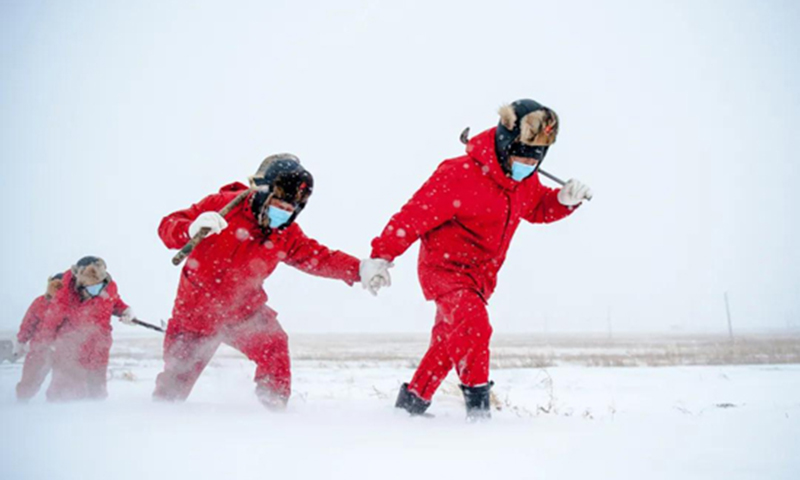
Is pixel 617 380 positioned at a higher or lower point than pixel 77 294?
lower

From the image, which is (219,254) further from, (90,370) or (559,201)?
(90,370)

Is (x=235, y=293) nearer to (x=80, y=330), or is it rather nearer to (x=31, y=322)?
(x=80, y=330)

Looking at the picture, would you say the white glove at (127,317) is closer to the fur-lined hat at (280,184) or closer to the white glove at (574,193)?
the fur-lined hat at (280,184)

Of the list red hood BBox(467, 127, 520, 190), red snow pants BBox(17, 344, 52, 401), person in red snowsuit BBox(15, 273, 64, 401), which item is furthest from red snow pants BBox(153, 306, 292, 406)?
red snow pants BBox(17, 344, 52, 401)

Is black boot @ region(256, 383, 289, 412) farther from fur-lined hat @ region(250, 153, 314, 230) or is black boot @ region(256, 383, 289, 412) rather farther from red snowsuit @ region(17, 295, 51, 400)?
red snowsuit @ region(17, 295, 51, 400)

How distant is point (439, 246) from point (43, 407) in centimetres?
246

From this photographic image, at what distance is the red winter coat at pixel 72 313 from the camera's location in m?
5.44

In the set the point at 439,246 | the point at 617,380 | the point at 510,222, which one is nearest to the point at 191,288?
the point at 439,246

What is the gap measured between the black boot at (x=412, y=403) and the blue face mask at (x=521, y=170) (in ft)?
5.06

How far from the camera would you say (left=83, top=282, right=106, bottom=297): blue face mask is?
17.8ft

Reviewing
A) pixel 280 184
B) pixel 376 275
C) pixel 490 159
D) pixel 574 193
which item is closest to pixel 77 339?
pixel 280 184

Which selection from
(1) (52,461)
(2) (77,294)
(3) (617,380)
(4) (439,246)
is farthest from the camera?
(3) (617,380)

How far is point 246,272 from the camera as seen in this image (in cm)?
354

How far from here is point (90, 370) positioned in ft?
18.1
